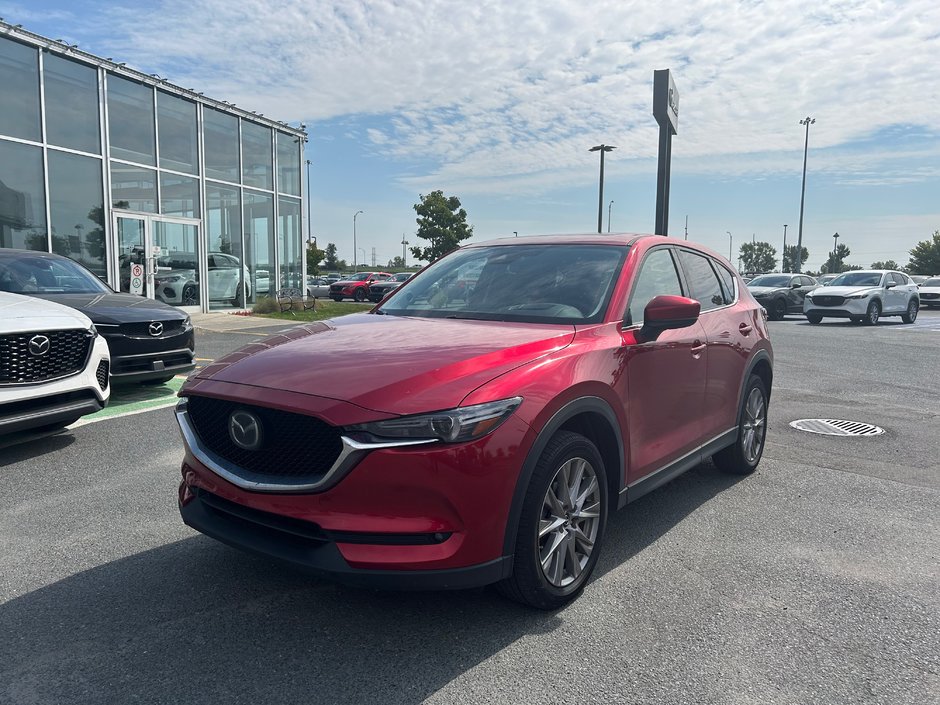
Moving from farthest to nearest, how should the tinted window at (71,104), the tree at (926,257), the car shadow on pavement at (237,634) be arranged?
1. the tree at (926,257)
2. the tinted window at (71,104)
3. the car shadow on pavement at (237,634)

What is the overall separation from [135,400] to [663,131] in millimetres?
10602

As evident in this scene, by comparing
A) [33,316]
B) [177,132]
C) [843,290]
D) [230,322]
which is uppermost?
[177,132]

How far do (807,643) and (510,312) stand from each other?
6.59ft

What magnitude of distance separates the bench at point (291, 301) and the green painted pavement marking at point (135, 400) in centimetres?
1272

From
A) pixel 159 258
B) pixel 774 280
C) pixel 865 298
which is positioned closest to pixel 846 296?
pixel 865 298

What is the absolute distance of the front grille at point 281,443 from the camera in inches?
106

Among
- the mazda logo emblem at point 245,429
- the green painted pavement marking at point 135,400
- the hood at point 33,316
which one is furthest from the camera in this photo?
the green painted pavement marking at point 135,400

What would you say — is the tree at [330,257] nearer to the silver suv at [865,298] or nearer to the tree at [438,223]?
the tree at [438,223]

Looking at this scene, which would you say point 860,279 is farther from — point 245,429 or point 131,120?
point 245,429

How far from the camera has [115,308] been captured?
741 centimetres

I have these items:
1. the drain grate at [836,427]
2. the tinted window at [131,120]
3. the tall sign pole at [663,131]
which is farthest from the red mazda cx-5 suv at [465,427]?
the tinted window at [131,120]

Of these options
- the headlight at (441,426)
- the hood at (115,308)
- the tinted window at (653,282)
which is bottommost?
the headlight at (441,426)

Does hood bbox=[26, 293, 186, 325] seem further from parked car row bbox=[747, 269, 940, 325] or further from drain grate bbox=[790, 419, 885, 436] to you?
parked car row bbox=[747, 269, 940, 325]

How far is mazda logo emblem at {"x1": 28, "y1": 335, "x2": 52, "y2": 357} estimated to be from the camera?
205 inches
